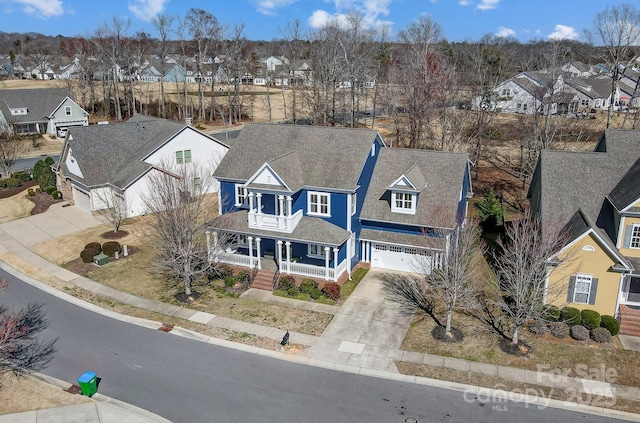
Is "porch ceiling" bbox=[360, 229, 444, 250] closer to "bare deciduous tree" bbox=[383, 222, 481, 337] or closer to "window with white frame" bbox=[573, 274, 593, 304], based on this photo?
"bare deciduous tree" bbox=[383, 222, 481, 337]

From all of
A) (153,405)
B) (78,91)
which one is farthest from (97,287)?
(78,91)

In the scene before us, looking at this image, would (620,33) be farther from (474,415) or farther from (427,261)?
(474,415)

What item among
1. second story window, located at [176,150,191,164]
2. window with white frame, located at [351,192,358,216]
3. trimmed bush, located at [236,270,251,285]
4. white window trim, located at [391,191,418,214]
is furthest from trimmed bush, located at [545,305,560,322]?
second story window, located at [176,150,191,164]

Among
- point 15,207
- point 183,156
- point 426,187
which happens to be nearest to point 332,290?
point 426,187

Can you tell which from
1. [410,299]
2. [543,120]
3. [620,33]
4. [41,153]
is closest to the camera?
[410,299]

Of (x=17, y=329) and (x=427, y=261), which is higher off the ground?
(x=427, y=261)

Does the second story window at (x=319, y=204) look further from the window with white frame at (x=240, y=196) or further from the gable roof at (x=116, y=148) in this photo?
the gable roof at (x=116, y=148)

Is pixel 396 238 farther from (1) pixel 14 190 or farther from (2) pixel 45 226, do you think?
(1) pixel 14 190
